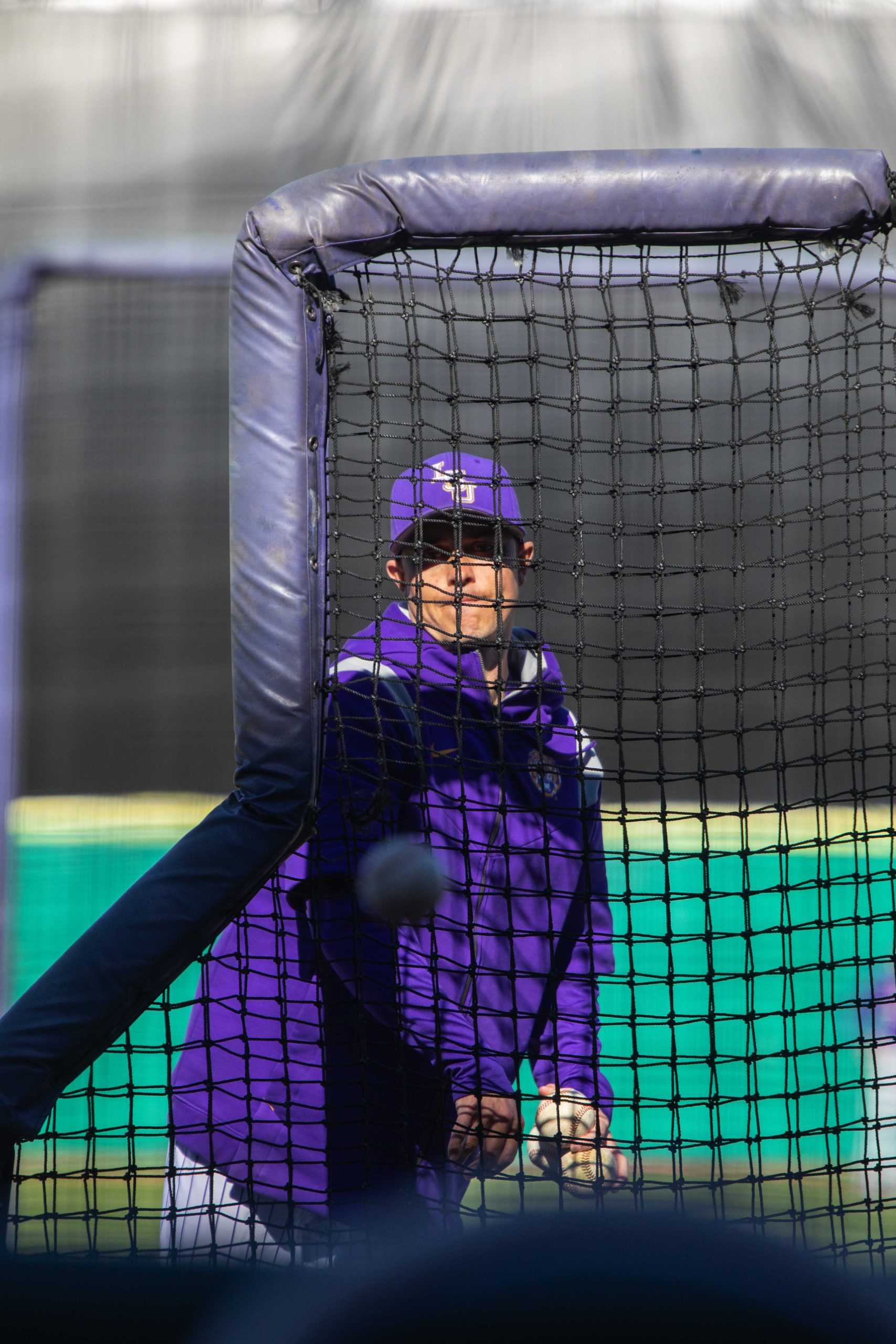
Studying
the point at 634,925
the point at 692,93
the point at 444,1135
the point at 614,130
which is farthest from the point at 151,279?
the point at 444,1135

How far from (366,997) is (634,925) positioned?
5.60 ft

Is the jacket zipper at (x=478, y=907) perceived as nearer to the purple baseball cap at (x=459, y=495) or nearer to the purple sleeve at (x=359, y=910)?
the purple sleeve at (x=359, y=910)

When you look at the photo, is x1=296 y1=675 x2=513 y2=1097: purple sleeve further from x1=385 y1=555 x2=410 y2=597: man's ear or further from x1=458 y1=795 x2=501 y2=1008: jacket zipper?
x1=385 y1=555 x2=410 y2=597: man's ear

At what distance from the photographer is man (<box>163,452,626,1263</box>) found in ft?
5.34

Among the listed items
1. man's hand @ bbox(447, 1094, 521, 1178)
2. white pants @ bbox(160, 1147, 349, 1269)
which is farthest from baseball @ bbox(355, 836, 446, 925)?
white pants @ bbox(160, 1147, 349, 1269)

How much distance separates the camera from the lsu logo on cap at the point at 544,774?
1.66 m

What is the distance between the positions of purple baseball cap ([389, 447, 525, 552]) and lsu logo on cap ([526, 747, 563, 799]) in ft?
1.15

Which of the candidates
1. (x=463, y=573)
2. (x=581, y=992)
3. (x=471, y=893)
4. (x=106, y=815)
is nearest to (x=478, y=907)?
(x=471, y=893)

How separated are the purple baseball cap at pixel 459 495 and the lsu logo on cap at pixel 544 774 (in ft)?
1.15

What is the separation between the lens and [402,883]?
151cm

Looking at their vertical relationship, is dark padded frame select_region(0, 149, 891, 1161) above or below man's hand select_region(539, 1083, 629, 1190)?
above

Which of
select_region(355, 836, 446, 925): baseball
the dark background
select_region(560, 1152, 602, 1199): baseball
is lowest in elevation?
select_region(560, 1152, 602, 1199): baseball

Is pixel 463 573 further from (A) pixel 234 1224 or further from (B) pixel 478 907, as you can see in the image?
(A) pixel 234 1224

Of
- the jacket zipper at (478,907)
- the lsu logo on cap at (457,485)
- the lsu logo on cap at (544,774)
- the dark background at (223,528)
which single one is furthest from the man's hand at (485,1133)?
the dark background at (223,528)
